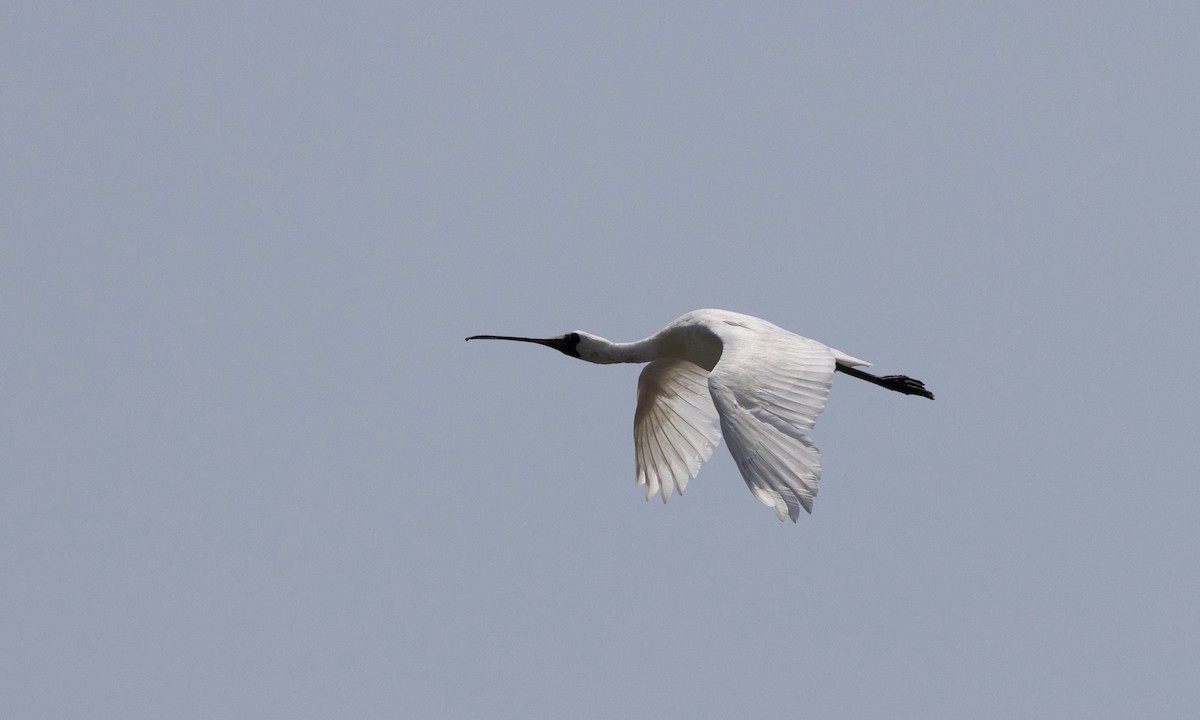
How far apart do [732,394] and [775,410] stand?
57 cm

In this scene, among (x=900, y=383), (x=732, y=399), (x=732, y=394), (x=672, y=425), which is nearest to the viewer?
(x=732, y=399)

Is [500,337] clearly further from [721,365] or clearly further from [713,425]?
[721,365]

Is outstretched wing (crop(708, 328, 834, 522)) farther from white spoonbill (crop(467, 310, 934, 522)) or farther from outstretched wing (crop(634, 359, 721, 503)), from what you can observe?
outstretched wing (crop(634, 359, 721, 503))

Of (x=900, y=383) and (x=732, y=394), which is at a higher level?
(x=900, y=383)

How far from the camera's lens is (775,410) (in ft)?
57.6

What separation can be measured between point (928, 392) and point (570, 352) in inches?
177

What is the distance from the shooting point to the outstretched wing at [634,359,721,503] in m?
23.6

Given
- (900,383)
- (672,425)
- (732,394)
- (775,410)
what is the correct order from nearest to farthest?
(775,410) < (732,394) < (672,425) < (900,383)

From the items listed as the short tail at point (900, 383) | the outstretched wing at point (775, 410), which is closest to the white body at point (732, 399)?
the outstretched wing at point (775, 410)

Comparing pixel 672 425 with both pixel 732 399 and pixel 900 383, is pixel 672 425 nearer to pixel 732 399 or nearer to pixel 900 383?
pixel 900 383

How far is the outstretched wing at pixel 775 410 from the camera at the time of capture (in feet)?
54.2

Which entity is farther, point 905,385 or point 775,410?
point 905,385

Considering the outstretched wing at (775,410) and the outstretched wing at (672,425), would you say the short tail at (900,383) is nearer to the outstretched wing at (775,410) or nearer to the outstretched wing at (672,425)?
the outstretched wing at (672,425)

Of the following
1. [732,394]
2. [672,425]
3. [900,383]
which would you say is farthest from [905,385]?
[732,394]
